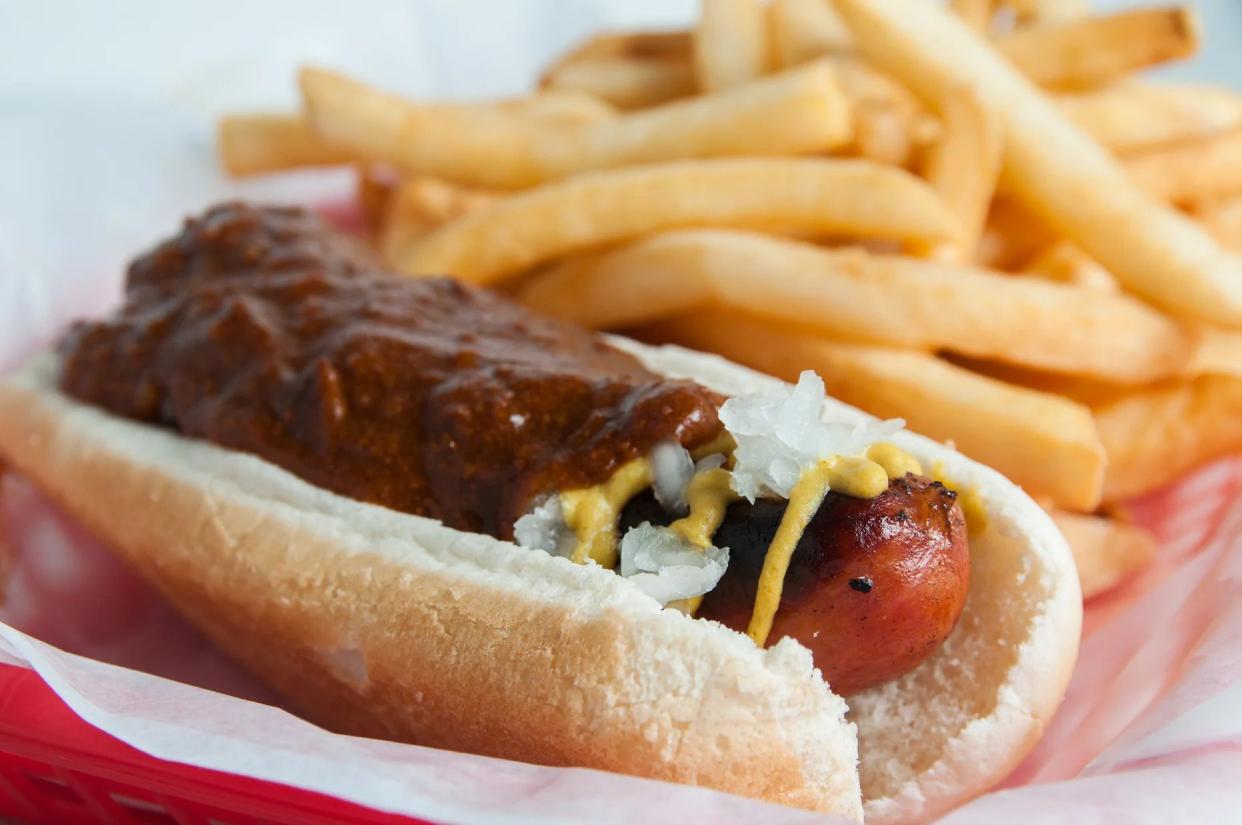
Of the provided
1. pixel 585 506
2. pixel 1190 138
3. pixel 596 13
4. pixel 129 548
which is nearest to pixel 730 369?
pixel 585 506

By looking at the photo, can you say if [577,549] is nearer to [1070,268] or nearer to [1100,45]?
[1070,268]

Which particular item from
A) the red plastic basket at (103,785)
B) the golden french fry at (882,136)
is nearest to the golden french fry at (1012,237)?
the golden french fry at (882,136)

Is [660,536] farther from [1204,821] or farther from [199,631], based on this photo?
[199,631]

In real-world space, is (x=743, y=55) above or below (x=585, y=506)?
above

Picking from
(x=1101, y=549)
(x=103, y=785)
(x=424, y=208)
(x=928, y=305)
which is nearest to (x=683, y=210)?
(x=928, y=305)

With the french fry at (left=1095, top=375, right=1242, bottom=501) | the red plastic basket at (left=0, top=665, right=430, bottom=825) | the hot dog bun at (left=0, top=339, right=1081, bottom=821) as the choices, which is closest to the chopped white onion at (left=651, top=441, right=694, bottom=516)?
the hot dog bun at (left=0, top=339, right=1081, bottom=821)

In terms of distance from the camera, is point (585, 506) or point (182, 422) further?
point (182, 422)
